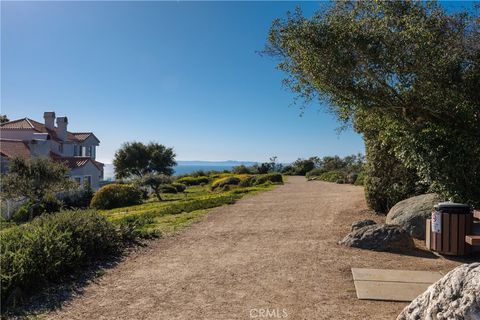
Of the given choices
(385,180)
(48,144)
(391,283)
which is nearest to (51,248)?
(391,283)

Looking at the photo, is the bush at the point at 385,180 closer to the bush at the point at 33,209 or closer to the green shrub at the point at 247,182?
the bush at the point at 33,209

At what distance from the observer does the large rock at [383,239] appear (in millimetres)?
7840

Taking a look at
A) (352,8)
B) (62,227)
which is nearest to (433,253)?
(352,8)

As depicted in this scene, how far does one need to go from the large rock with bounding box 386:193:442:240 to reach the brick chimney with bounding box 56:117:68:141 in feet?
109

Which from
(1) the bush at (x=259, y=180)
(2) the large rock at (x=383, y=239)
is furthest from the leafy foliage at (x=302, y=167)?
(2) the large rock at (x=383, y=239)

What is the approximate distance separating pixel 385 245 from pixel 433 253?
893mm

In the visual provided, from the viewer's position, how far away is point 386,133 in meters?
10.1

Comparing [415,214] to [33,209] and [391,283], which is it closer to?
[391,283]

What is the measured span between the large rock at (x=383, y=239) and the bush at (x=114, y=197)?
17327mm

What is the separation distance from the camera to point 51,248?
622 centimetres

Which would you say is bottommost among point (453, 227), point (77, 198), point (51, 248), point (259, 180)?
point (77, 198)

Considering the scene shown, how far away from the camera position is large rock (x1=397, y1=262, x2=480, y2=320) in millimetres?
3305

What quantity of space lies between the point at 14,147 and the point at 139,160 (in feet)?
66.0

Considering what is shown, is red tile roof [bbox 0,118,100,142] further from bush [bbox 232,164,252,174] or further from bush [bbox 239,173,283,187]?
bush [bbox 232,164,252,174]
